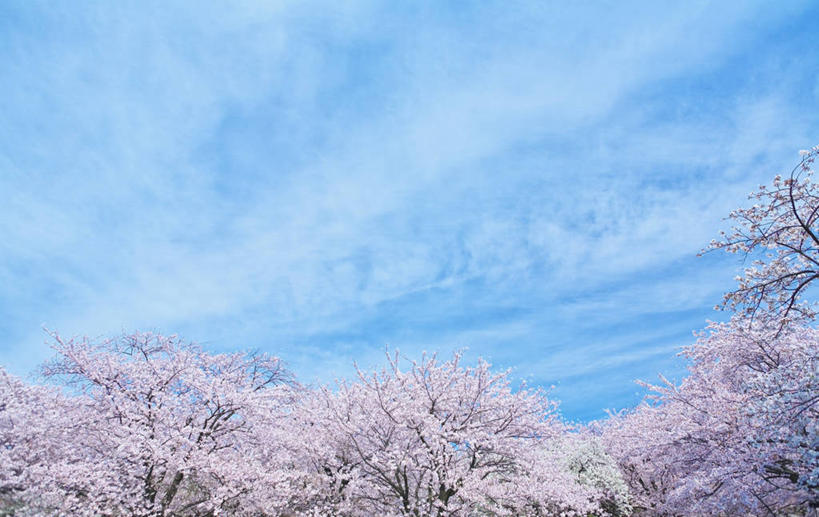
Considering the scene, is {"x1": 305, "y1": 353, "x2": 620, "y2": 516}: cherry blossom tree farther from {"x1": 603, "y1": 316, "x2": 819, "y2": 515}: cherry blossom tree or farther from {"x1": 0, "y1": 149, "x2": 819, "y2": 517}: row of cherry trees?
{"x1": 603, "y1": 316, "x2": 819, "y2": 515}: cherry blossom tree

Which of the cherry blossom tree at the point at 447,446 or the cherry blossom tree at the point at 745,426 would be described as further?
the cherry blossom tree at the point at 447,446

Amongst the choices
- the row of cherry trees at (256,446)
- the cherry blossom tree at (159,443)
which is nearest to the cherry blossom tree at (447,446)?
the row of cherry trees at (256,446)

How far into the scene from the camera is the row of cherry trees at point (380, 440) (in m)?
12.3

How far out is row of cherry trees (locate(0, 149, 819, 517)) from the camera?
486 inches

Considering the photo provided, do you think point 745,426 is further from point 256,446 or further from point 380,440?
point 256,446

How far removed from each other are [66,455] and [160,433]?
3574 millimetres

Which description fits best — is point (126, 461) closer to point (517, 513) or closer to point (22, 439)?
point (22, 439)

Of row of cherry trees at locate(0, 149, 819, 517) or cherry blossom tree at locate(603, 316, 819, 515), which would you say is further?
row of cherry trees at locate(0, 149, 819, 517)

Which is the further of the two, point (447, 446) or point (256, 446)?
point (256, 446)

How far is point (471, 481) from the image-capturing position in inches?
542

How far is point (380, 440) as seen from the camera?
15164 millimetres

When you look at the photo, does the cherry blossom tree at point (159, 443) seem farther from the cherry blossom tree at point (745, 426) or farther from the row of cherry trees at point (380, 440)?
the cherry blossom tree at point (745, 426)

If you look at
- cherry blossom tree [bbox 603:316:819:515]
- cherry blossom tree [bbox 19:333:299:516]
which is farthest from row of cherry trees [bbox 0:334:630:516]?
cherry blossom tree [bbox 603:316:819:515]

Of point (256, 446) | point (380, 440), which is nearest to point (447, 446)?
point (380, 440)
